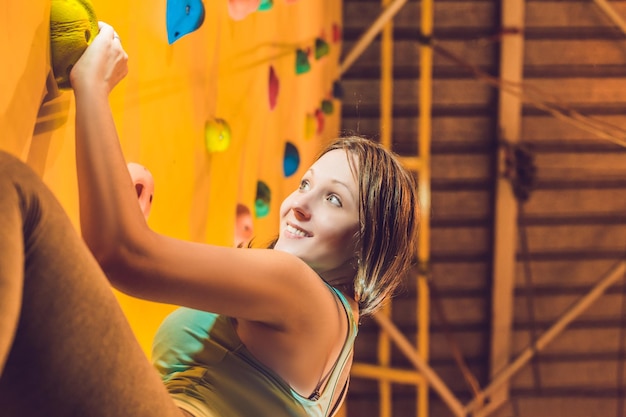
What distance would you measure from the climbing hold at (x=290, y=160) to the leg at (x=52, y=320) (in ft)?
4.41

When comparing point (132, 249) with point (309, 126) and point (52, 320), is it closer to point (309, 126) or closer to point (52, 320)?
point (52, 320)

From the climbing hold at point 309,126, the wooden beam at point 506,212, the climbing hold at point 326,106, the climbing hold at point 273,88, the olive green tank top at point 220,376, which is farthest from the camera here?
the wooden beam at point 506,212

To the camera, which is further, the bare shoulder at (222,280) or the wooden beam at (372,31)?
the wooden beam at (372,31)

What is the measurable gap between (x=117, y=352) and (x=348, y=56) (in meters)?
2.80

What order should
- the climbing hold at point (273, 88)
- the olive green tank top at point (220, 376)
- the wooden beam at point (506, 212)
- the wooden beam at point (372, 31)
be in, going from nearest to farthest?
the olive green tank top at point (220, 376) → the climbing hold at point (273, 88) → the wooden beam at point (372, 31) → the wooden beam at point (506, 212)

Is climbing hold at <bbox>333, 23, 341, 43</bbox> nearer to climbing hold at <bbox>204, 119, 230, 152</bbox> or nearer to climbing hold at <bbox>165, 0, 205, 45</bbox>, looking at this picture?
climbing hold at <bbox>204, 119, 230, 152</bbox>

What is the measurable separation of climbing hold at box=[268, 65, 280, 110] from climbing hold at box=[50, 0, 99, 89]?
1.04 meters

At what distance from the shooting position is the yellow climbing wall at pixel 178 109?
64 cm

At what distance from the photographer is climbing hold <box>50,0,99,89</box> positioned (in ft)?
2.20

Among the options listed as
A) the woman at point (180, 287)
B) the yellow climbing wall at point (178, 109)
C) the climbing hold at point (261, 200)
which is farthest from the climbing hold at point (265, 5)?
the woman at point (180, 287)

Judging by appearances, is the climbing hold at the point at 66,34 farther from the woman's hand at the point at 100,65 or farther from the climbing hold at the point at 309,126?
the climbing hold at the point at 309,126

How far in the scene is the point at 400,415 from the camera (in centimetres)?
378

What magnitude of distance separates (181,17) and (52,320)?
582mm

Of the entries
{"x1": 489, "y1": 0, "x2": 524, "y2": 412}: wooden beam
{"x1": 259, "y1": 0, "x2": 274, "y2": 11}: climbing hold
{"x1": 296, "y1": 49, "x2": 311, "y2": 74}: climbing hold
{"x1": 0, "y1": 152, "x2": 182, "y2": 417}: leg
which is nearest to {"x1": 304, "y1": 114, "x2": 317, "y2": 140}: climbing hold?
{"x1": 296, "y1": 49, "x2": 311, "y2": 74}: climbing hold
